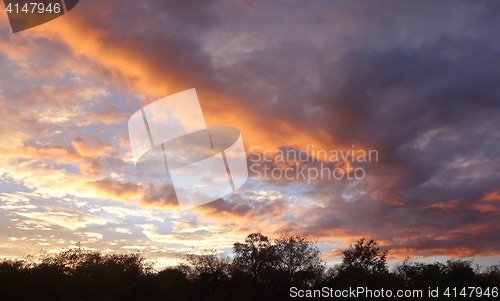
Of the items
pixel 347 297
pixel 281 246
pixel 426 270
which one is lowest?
pixel 347 297

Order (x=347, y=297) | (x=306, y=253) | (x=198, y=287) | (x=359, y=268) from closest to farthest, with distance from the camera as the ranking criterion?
(x=347, y=297) → (x=198, y=287) → (x=306, y=253) → (x=359, y=268)

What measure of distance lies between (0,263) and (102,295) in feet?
54.2

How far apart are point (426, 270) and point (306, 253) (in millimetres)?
23460

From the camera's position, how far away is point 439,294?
178 feet

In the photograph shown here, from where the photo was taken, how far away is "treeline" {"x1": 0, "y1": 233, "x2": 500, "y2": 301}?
48.3 m

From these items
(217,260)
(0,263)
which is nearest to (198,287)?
(217,260)

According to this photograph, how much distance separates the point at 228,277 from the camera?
63.5 meters

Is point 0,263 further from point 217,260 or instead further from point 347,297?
point 347,297

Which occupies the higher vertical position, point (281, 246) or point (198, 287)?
point (281, 246)

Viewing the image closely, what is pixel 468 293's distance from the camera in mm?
53188

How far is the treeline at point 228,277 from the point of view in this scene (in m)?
48.3

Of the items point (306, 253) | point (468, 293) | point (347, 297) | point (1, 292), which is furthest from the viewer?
point (306, 253)

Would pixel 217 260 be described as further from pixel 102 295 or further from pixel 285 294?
A: pixel 102 295

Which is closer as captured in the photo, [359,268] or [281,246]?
[281,246]
